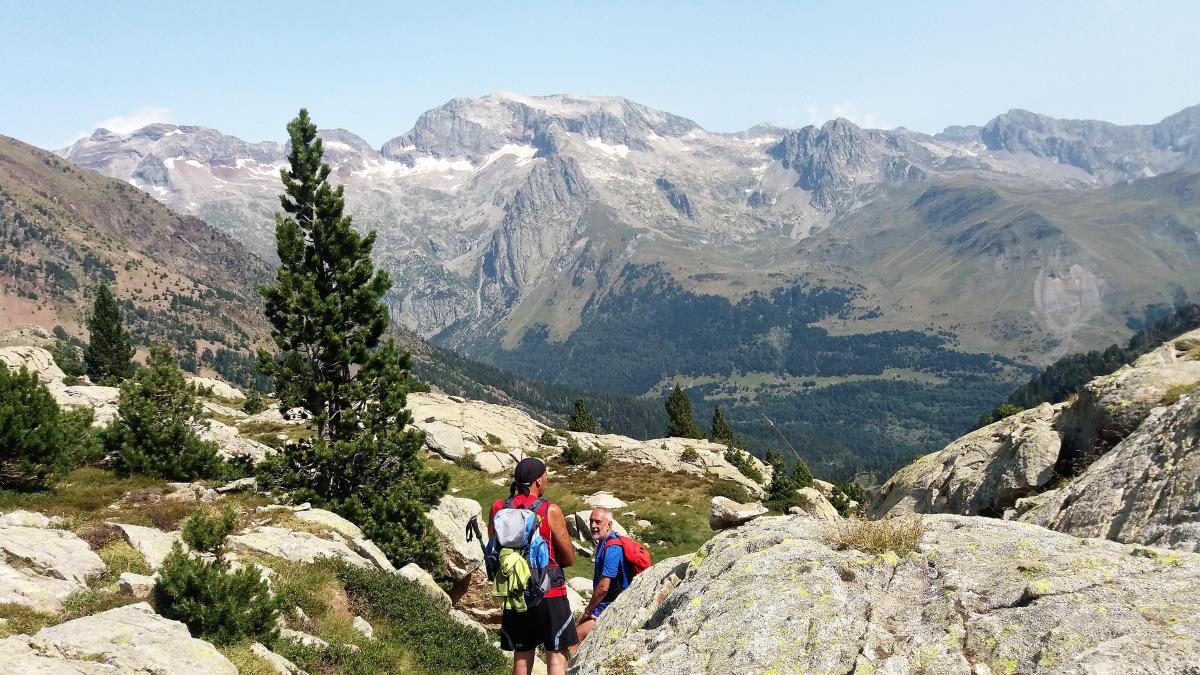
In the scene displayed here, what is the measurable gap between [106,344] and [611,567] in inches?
4048

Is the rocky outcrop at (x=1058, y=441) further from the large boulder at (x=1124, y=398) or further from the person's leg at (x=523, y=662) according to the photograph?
the person's leg at (x=523, y=662)

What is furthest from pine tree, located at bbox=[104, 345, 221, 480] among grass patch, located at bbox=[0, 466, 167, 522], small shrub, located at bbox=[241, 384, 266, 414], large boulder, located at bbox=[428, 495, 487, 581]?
small shrub, located at bbox=[241, 384, 266, 414]

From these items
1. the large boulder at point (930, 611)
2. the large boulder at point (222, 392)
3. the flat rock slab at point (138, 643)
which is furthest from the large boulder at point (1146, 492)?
the large boulder at point (222, 392)

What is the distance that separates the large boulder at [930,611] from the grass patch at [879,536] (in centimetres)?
12

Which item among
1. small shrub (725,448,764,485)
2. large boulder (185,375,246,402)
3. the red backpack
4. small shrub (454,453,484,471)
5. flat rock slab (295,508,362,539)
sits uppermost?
the red backpack

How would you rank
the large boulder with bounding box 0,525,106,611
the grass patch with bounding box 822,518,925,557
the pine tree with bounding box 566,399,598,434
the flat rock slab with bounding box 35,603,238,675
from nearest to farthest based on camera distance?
1. the grass patch with bounding box 822,518,925,557
2. the flat rock slab with bounding box 35,603,238,675
3. the large boulder with bounding box 0,525,106,611
4. the pine tree with bounding box 566,399,598,434

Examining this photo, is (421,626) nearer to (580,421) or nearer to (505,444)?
(505,444)

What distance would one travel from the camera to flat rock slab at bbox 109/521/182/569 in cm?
1434

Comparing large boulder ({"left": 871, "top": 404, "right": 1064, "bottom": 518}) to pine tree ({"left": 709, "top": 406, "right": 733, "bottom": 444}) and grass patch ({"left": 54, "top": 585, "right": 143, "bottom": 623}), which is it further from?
pine tree ({"left": 709, "top": 406, "right": 733, "bottom": 444})

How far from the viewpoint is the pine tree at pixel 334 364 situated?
25.5 metres

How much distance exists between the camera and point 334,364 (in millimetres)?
26469

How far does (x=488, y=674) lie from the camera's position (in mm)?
14969

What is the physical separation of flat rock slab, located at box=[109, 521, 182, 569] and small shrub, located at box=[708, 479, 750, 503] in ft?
126

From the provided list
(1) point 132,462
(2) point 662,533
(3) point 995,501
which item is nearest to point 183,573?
(1) point 132,462
